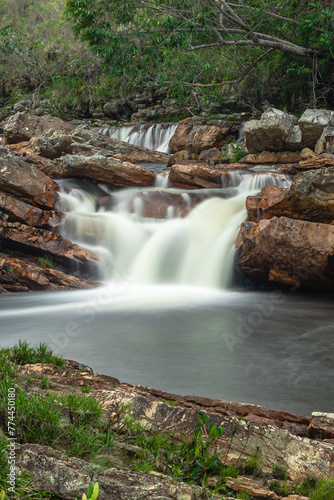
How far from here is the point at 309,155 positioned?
52.4ft

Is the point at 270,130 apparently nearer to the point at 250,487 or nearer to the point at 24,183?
the point at 24,183

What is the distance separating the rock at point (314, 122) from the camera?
15.5 metres

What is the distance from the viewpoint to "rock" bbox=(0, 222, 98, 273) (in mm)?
10773

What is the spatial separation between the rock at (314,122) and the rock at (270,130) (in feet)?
2.47

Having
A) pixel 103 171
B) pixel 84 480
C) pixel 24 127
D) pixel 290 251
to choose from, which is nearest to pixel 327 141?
pixel 290 251

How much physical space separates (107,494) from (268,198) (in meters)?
9.11

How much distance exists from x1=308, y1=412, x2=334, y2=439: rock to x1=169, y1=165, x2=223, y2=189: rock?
11207 mm

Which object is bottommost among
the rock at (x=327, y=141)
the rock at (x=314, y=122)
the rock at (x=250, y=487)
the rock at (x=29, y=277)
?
the rock at (x=29, y=277)

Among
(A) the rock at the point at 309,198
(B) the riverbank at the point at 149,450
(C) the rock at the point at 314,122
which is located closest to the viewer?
(B) the riverbank at the point at 149,450

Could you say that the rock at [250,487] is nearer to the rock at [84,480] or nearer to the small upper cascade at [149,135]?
the rock at [84,480]

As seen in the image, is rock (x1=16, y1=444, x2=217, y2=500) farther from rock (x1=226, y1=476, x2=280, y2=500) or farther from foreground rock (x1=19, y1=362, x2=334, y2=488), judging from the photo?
rock (x1=226, y1=476, x2=280, y2=500)

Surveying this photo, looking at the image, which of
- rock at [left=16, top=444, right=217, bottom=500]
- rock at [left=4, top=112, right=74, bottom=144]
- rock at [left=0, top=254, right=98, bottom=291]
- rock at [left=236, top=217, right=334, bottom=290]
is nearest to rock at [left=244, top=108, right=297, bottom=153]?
rock at [left=236, top=217, right=334, bottom=290]

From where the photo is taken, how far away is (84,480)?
6.56 ft

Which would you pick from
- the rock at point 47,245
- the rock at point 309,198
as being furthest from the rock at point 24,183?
the rock at point 309,198
